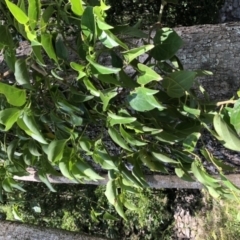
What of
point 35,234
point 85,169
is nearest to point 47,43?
point 85,169

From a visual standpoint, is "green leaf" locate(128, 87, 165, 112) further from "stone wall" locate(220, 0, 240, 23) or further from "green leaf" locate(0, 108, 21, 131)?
"stone wall" locate(220, 0, 240, 23)

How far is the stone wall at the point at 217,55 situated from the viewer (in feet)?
3.28

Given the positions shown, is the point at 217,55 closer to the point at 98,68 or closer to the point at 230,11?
the point at 98,68

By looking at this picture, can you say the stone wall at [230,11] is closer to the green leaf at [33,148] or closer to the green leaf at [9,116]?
the green leaf at [33,148]

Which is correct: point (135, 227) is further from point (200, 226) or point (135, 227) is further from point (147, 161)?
point (147, 161)

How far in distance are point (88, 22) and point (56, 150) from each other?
26 centimetres

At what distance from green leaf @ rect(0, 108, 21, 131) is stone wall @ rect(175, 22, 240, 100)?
1.43 feet

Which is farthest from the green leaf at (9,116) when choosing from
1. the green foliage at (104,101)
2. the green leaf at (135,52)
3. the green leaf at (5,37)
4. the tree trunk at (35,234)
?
the tree trunk at (35,234)

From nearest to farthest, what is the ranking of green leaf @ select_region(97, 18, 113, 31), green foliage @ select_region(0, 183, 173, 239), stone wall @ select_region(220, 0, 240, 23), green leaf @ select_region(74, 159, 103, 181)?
green leaf @ select_region(97, 18, 113, 31)
green leaf @ select_region(74, 159, 103, 181)
stone wall @ select_region(220, 0, 240, 23)
green foliage @ select_region(0, 183, 173, 239)

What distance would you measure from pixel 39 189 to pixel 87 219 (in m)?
0.33

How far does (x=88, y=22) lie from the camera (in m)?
0.66

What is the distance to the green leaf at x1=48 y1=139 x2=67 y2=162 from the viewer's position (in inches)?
31.9

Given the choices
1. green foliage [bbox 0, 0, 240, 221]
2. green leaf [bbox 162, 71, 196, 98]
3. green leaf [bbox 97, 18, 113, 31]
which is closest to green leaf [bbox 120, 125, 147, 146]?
green foliage [bbox 0, 0, 240, 221]

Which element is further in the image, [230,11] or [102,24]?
[230,11]
